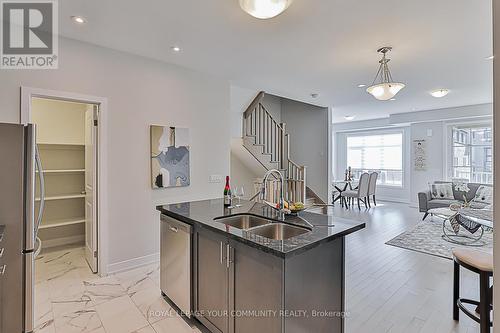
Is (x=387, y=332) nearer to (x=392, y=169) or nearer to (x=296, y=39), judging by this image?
(x=296, y=39)

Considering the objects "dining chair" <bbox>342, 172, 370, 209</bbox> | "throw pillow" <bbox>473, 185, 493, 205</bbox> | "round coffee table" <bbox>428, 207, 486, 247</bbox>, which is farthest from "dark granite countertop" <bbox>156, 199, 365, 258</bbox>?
"throw pillow" <bbox>473, 185, 493, 205</bbox>

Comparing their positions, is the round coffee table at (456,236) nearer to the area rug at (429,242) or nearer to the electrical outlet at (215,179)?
the area rug at (429,242)

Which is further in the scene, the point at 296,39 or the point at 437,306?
the point at 296,39

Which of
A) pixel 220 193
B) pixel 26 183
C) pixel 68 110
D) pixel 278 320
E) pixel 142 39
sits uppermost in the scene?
Result: pixel 142 39

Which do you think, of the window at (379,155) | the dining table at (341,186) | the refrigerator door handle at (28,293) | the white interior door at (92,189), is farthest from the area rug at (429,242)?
the refrigerator door handle at (28,293)

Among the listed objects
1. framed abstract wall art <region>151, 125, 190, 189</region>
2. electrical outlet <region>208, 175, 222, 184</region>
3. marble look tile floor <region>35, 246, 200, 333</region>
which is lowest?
marble look tile floor <region>35, 246, 200, 333</region>

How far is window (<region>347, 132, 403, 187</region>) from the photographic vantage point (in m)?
9.09

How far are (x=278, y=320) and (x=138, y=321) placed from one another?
57.8 inches

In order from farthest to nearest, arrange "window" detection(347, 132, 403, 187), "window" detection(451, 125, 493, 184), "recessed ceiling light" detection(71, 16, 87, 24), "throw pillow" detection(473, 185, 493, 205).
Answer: "window" detection(347, 132, 403, 187) < "window" detection(451, 125, 493, 184) < "throw pillow" detection(473, 185, 493, 205) < "recessed ceiling light" detection(71, 16, 87, 24)

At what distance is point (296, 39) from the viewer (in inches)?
124

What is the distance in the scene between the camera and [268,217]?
226cm

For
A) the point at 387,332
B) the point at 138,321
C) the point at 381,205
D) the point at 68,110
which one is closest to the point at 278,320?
the point at 387,332

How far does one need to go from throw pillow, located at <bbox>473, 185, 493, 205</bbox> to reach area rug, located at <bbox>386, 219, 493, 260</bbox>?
52.1 inches

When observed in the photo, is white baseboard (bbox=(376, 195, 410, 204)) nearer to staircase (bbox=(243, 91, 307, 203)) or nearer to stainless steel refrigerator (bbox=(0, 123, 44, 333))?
staircase (bbox=(243, 91, 307, 203))
